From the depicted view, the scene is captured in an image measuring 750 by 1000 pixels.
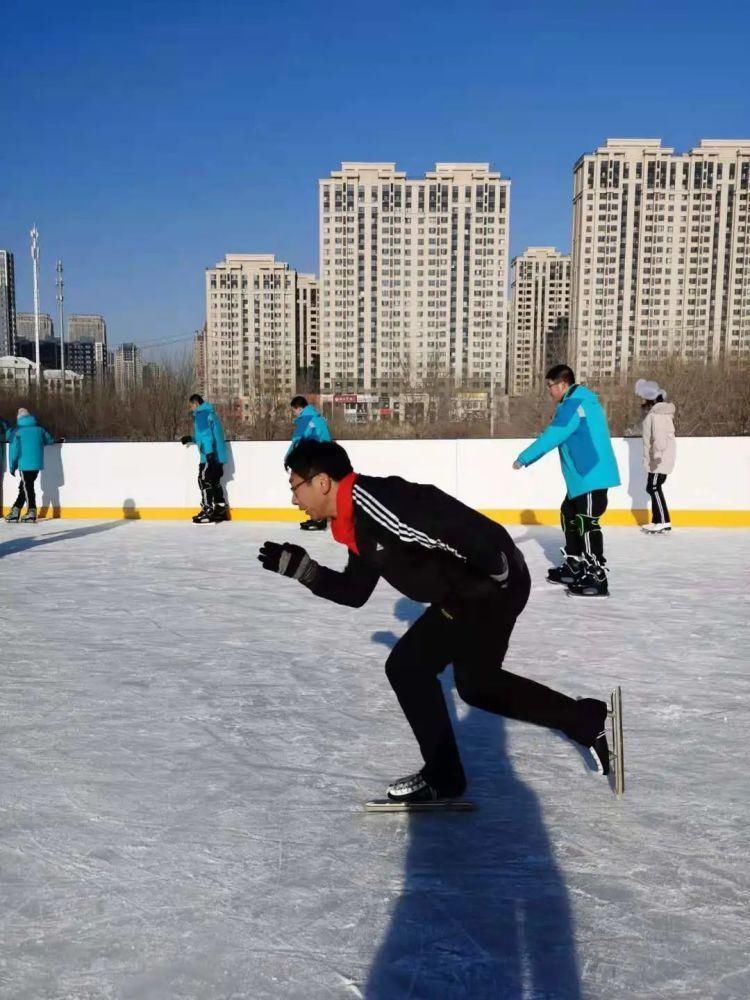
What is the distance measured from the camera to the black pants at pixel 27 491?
983 cm

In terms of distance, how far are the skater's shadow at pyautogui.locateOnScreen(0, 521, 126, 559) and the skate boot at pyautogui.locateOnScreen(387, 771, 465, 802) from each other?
6.25 meters

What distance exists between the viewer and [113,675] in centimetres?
402

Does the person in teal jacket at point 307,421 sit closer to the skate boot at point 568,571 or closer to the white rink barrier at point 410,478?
the white rink barrier at point 410,478

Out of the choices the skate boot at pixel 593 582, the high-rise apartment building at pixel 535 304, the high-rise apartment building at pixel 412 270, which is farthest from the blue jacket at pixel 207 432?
the high-rise apartment building at pixel 535 304

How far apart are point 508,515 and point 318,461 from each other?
7.69 meters

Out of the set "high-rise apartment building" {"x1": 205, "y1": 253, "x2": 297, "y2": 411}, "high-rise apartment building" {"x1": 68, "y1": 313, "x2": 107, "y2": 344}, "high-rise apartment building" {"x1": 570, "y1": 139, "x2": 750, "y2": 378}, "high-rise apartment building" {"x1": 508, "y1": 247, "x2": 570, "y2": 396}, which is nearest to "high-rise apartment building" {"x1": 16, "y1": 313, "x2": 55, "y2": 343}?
"high-rise apartment building" {"x1": 68, "y1": 313, "x2": 107, "y2": 344}

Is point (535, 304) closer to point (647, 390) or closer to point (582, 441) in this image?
point (647, 390)

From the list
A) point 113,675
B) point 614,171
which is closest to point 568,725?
point 113,675

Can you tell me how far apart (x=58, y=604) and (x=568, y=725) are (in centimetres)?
409

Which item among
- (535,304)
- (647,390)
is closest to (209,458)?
(647,390)

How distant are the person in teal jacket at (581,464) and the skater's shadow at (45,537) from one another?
514 cm

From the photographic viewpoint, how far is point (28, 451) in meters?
9.74

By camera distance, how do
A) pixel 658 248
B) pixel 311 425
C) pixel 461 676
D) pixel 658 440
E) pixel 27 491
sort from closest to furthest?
pixel 461 676
pixel 658 440
pixel 311 425
pixel 27 491
pixel 658 248

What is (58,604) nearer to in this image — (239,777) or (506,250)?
(239,777)
